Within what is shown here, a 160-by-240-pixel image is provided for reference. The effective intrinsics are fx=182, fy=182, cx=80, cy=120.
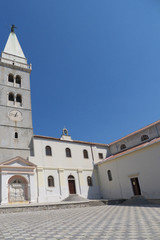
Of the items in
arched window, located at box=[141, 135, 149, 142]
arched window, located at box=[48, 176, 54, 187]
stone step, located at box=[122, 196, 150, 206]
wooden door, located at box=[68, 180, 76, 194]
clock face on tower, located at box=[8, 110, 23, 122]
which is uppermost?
clock face on tower, located at box=[8, 110, 23, 122]

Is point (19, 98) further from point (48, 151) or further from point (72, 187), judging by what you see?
point (72, 187)

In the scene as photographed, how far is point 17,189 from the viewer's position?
19.8 m

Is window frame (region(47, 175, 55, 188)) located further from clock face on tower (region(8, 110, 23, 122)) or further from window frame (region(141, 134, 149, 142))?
window frame (region(141, 134, 149, 142))

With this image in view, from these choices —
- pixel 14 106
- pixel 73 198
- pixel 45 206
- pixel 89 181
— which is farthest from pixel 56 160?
pixel 14 106

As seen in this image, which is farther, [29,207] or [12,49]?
[12,49]

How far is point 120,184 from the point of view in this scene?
22156 mm

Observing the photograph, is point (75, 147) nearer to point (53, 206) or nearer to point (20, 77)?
point (53, 206)

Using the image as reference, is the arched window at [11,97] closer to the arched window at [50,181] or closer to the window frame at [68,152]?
the window frame at [68,152]

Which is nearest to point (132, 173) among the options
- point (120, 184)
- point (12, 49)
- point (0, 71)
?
point (120, 184)

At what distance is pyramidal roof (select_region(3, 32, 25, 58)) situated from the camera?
29545mm

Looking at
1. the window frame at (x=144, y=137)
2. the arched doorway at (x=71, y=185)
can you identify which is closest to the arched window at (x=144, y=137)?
the window frame at (x=144, y=137)

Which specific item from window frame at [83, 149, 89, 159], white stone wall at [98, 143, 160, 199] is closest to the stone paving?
white stone wall at [98, 143, 160, 199]

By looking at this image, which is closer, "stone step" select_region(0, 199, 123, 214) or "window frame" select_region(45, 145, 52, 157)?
"stone step" select_region(0, 199, 123, 214)

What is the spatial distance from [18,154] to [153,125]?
17424 millimetres
